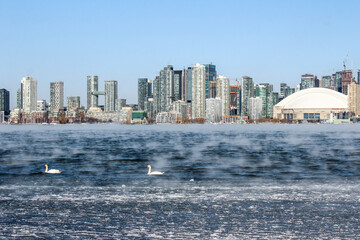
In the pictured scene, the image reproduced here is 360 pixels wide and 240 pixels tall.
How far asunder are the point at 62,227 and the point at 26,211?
150 inches

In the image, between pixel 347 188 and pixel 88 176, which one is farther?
pixel 88 176

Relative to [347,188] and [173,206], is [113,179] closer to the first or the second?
[173,206]

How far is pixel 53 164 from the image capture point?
1928 inches

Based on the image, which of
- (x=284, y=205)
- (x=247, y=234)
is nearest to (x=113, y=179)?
(x=284, y=205)

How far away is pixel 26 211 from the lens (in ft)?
80.0

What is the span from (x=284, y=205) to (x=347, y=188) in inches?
298

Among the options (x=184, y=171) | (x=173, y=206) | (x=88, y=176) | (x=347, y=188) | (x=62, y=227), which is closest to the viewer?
(x=62, y=227)

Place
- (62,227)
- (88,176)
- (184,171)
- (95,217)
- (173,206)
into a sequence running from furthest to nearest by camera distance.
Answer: (184,171), (88,176), (173,206), (95,217), (62,227)

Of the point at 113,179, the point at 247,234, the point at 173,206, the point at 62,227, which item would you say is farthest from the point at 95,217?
the point at 113,179

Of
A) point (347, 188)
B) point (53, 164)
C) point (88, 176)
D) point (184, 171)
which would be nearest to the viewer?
point (347, 188)

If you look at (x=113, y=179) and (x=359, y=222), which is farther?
(x=113, y=179)

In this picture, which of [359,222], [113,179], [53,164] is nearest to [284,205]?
[359,222]

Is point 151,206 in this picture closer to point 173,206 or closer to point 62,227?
point 173,206

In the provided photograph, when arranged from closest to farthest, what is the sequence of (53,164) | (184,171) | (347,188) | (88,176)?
(347,188)
(88,176)
(184,171)
(53,164)
